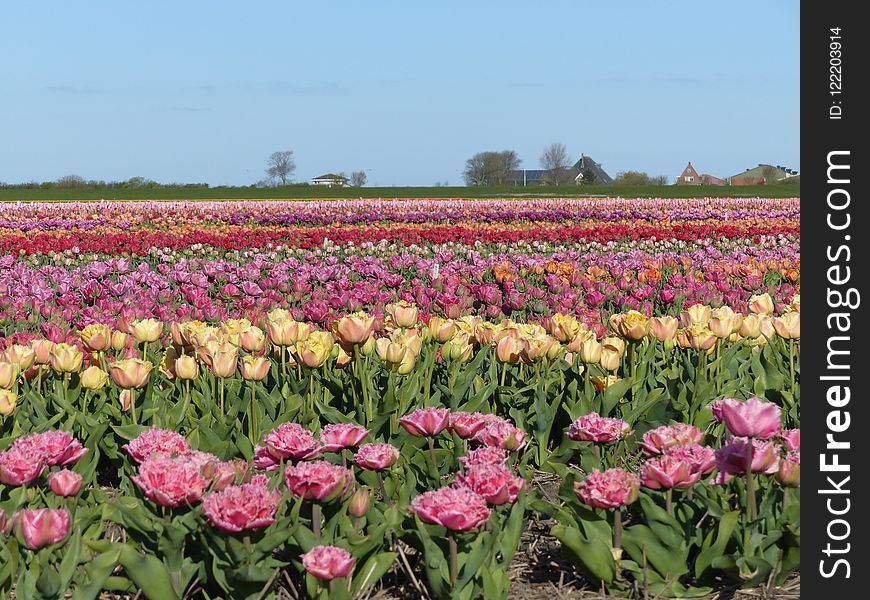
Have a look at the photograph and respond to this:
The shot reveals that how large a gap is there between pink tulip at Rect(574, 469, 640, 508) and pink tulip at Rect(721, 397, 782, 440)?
28cm

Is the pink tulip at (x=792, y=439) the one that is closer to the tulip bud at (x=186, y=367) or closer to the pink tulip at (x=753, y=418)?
the pink tulip at (x=753, y=418)

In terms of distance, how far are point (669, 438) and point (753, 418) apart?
0.36m

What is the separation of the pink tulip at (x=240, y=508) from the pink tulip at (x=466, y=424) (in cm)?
73

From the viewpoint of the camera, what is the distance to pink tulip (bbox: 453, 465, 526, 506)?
225 cm

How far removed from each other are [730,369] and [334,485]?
2.47m

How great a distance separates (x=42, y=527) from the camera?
6.99 ft

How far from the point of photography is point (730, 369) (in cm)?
419

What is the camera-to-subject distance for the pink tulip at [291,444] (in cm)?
246

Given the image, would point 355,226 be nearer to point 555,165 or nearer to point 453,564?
point 453,564

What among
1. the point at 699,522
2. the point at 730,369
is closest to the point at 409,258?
the point at 730,369

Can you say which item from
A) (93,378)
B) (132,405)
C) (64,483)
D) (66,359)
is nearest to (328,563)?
(64,483)

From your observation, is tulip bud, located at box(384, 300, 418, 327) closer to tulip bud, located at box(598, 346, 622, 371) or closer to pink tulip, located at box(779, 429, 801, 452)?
tulip bud, located at box(598, 346, 622, 371)
